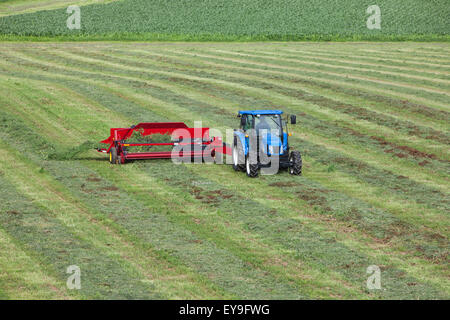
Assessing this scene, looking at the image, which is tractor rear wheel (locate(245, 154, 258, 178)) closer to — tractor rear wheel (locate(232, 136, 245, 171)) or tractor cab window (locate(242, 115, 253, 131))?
tractor rear wheel (locate(232, 136, 245, 171))

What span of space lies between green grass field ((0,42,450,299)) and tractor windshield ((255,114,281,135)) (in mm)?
1450

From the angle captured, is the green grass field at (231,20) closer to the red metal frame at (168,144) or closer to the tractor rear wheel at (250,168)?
the red metal frame at (168,144)

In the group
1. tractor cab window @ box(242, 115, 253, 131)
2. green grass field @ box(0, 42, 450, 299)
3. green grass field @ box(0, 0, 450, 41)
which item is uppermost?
green grass field @ box(0, 0, 450, 41)

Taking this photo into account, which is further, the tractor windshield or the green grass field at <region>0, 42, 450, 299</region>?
the tractor windshield

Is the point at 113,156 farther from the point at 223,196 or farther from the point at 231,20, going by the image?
the point at 231,20

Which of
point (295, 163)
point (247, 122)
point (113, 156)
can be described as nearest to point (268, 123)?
point (247, 122)

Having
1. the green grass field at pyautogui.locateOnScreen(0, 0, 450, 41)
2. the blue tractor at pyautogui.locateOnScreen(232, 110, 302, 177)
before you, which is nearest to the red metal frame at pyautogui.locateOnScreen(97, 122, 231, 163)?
the blue tractor at pyautogui.locateOnScreen(232, 110, 302, 177)

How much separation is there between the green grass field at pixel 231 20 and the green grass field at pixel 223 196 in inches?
754

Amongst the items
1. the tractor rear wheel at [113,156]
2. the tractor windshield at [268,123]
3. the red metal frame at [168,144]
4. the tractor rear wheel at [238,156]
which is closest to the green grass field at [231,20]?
the red metal frame at [168,144]

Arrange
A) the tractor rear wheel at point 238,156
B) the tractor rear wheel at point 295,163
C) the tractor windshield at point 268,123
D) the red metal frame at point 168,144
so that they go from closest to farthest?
the tractor rear wheel at point 295,163, the tractor windshield at point 268,123, the tractor rear wheel at point 238,156, the red metal frame at point 168,144

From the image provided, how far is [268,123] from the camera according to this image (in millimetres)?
20969

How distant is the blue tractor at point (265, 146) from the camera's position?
20.5 meters

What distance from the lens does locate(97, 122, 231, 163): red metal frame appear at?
22172 mm

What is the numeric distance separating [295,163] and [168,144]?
4148 millimetres
